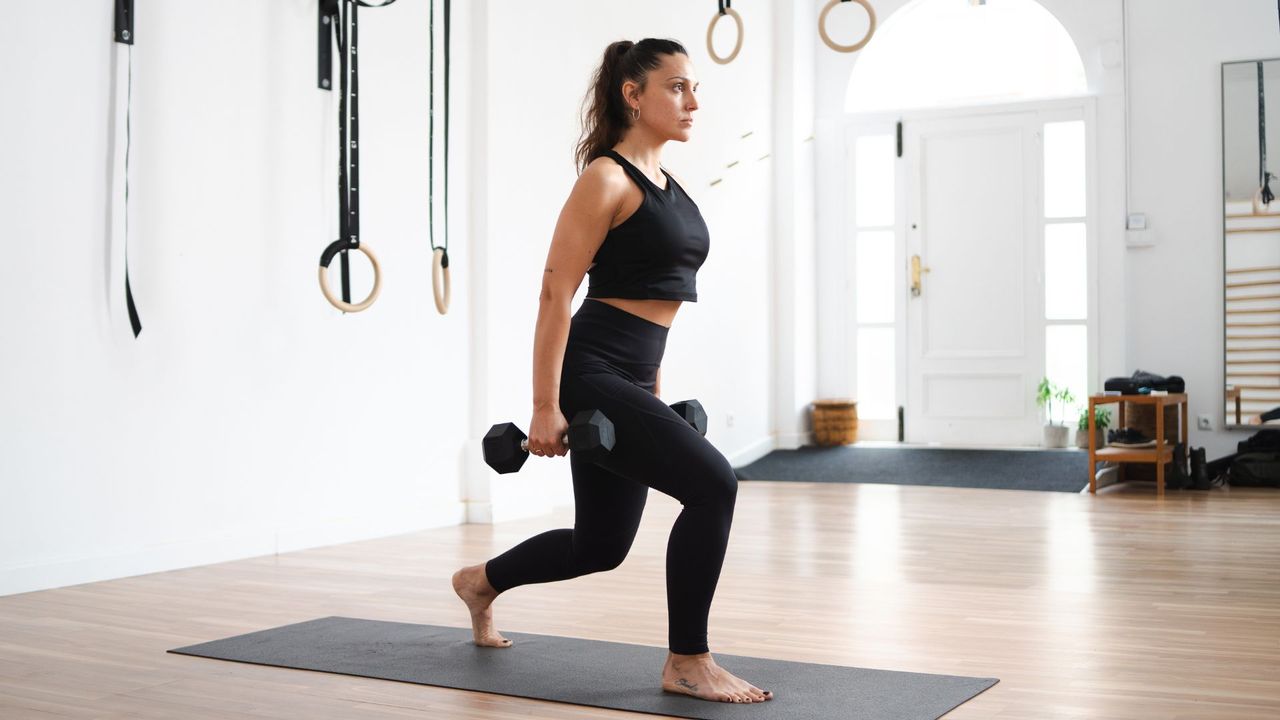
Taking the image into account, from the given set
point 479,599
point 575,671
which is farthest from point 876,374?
point 575,671

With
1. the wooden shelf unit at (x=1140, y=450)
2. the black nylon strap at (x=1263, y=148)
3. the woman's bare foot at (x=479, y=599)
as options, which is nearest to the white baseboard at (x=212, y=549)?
the woman's bare foot at (x=479, y=599)

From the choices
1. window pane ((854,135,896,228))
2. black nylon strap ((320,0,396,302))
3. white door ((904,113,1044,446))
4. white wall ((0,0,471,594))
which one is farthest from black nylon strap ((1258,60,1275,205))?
black nylon strap ((320,0,396,302))

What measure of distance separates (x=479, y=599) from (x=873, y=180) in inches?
262

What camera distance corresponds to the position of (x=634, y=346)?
2.41 meters

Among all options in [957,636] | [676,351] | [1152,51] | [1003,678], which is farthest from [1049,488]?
[1003,678]

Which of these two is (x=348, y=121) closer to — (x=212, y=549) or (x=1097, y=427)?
(x=212, y=549)

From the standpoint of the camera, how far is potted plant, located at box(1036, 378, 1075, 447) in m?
8.15

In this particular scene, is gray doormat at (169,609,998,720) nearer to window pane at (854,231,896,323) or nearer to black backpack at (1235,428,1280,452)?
black backpack at (1235,428,1280,452)

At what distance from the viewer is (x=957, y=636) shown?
299cm

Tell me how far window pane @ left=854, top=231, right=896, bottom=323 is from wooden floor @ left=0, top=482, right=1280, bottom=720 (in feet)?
11.7

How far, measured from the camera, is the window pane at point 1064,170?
27.1 ft

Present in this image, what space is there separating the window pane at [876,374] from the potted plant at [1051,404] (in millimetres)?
1025

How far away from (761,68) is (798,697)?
642 cm

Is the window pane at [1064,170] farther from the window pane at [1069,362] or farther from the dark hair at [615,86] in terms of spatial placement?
the dark hair at [615,86]
